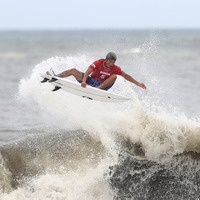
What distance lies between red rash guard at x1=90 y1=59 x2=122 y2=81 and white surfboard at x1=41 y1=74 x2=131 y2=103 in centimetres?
40

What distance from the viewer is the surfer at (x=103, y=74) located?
29.2 ft

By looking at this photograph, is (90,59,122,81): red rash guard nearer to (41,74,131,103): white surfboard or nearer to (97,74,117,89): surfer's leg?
(97,74,117,89): surfer's leg

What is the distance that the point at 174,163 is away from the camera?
7.72 metres

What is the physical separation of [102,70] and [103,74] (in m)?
0.12

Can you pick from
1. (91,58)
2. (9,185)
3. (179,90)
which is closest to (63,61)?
(91,58)

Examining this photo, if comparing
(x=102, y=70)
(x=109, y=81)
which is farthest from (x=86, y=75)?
(x=109, y=81)

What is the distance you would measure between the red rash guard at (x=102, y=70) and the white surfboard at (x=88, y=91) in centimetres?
40

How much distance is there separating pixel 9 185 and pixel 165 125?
3.56 m

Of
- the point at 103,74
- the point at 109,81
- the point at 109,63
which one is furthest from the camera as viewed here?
the point at 103,74

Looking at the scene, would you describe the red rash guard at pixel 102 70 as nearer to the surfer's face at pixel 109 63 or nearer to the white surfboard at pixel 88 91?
the surfer's face at pixel 109 63

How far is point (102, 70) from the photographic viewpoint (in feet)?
30.1

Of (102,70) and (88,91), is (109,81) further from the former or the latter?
(88,91)

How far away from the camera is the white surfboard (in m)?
9.19

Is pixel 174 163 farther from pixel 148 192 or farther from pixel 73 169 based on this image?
pixel 73 169
